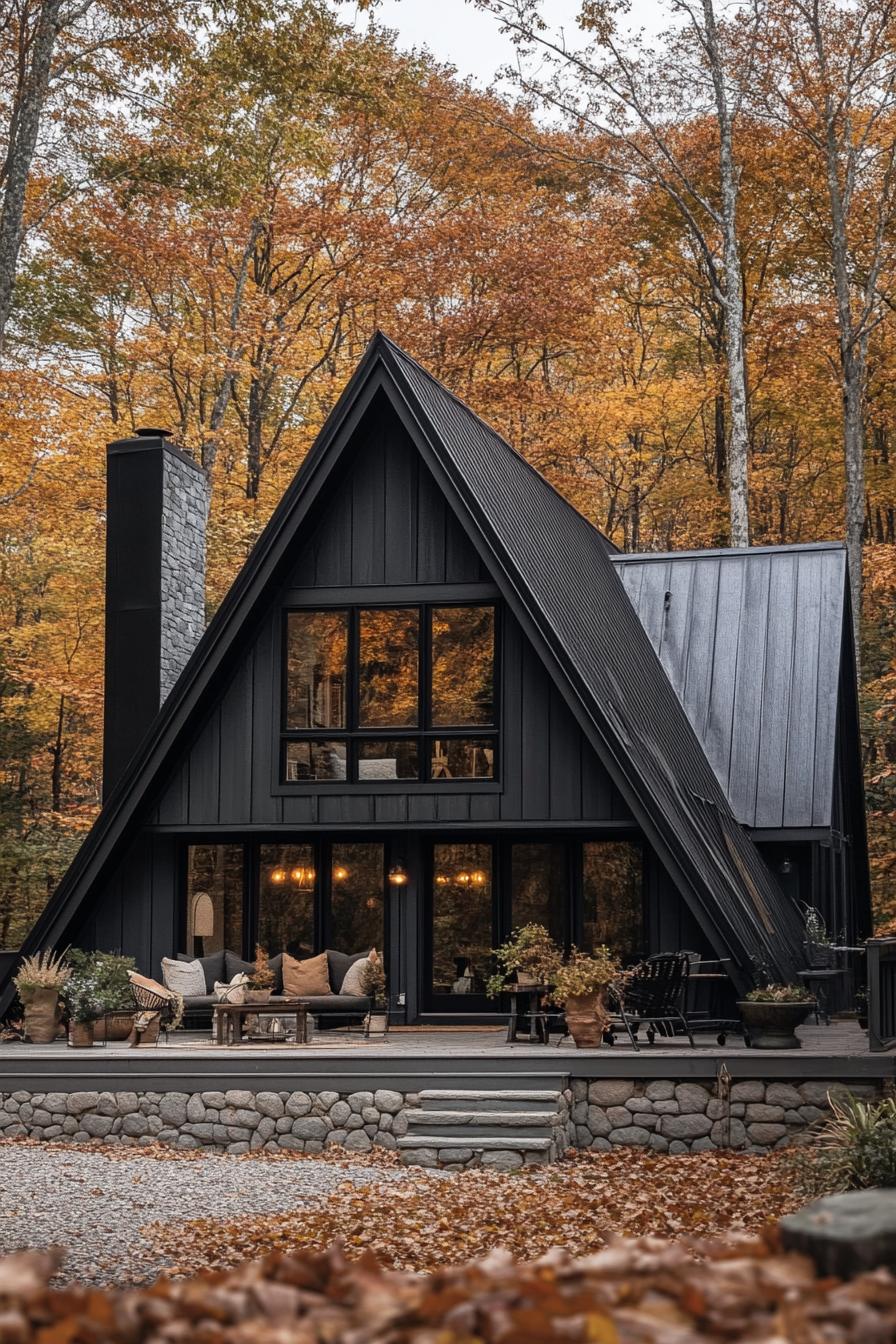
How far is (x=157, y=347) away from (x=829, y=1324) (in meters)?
21.5

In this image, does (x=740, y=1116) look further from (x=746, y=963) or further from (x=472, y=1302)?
(x=472, y=1302)

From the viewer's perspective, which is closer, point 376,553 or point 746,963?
point 746,963

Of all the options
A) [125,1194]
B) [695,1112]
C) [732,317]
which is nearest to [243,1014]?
[125,1194]

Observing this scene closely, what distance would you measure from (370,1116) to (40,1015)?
3.70m

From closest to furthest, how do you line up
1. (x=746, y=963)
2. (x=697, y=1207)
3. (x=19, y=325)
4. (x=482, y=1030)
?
(x=697, y=1207) < (x=746, y=963) < (x=482, y=1030) < (x=19, y=325)

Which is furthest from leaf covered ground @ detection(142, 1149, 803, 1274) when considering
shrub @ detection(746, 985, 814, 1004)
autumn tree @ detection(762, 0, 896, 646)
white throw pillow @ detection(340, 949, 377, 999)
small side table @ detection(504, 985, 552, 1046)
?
autumn tree @ detection(762, 0, 896, 646)

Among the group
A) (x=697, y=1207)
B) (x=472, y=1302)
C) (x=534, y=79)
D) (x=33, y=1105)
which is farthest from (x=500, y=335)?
(x=472, y=1302)

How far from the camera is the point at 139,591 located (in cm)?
1582

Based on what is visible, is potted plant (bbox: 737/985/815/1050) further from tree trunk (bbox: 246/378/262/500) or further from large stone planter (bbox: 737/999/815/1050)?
tree trunk (bbox: 246/378/262/500)

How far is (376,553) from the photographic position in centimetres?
1455

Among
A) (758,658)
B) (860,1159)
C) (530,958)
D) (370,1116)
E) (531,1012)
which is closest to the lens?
(860,1159)

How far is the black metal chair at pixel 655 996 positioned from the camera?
12.3m

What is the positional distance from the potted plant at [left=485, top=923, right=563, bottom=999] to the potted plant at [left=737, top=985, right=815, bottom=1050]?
5.35ft

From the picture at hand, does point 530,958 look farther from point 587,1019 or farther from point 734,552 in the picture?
point 734,552
